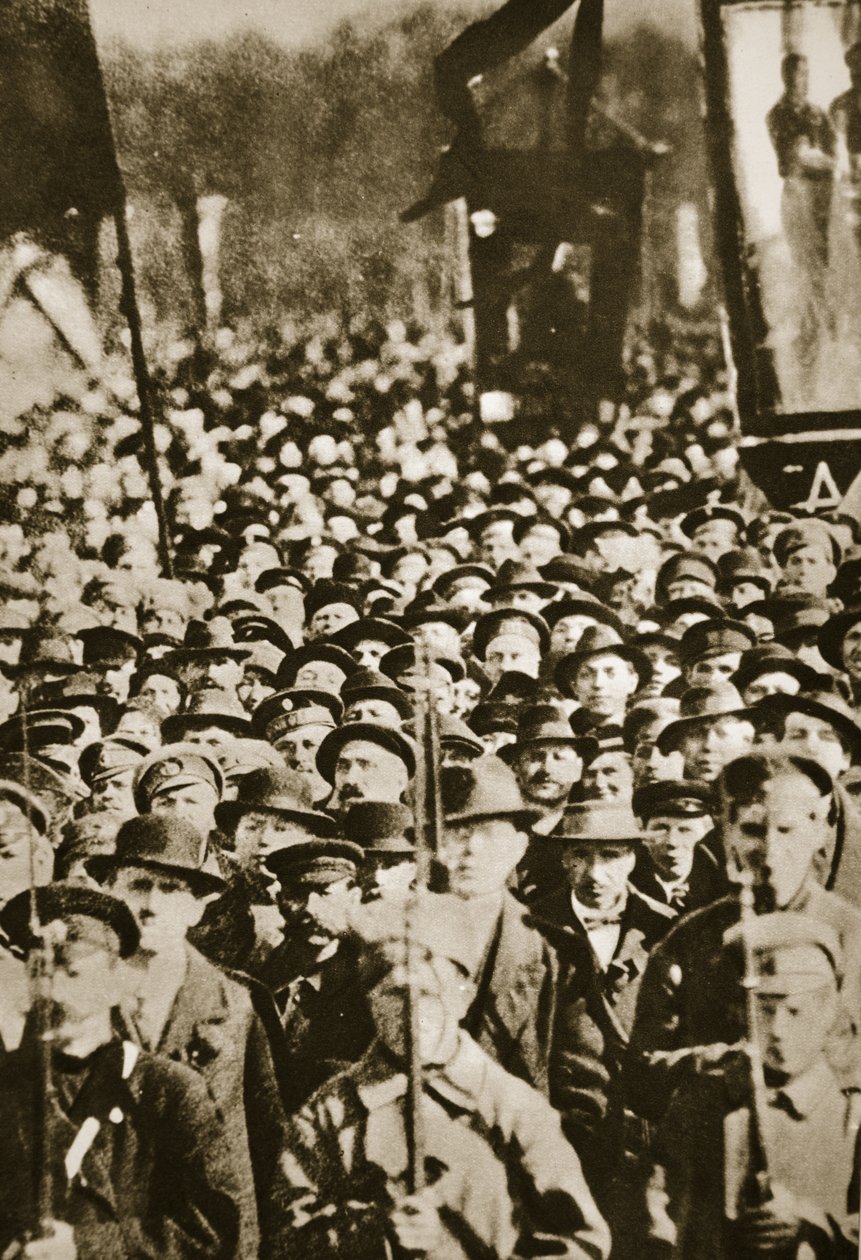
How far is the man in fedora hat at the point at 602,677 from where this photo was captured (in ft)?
12.6

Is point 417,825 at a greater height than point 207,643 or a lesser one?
lesser

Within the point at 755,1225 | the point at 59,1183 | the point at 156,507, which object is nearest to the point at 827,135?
the point at 156,507

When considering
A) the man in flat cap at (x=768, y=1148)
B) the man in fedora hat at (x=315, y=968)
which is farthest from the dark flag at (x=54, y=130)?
the man in flat cap at (x=768, y=1148)

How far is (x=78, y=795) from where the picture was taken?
141 inches

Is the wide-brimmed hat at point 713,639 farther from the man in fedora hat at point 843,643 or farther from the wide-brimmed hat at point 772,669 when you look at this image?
the man in fedora hat at point 843,643

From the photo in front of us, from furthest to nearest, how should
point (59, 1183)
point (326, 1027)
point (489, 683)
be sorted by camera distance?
point (489, 683), point (326, 1027), point (59, 1183)

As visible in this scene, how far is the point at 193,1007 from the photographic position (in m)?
3.27

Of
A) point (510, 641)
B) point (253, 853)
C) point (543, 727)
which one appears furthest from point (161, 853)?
point (510, 641)

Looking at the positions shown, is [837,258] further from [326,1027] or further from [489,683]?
[326,1027]

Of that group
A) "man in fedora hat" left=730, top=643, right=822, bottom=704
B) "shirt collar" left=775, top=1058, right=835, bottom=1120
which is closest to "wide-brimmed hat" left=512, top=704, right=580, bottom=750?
"man in fedora hat" left=730, top=643, right=822, bottom=704

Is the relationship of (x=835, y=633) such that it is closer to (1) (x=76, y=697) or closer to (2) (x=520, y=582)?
(2) (x=520, y=582)

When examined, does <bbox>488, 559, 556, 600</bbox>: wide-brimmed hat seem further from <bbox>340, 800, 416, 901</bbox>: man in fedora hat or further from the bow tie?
the bow tie

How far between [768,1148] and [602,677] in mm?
1422

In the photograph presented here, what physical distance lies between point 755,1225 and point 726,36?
12.9 feet
